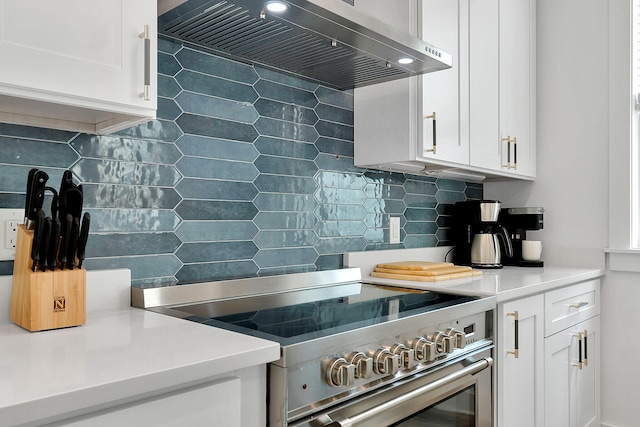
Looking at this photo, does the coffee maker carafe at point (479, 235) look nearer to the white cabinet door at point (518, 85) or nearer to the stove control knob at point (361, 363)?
the white cabinet door at point (518, 85)

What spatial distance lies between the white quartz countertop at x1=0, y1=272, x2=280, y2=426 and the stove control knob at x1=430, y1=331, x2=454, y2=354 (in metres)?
0.60

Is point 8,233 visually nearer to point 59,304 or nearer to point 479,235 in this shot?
point 59,304

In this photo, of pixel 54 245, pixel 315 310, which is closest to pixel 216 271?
pixel 315 310

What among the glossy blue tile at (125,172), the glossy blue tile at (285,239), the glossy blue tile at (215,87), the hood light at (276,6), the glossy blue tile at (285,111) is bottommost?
the glossy blue tile at (285,239)

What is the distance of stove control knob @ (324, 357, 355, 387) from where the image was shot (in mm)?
1133

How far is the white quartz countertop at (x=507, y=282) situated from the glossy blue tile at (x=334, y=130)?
59cm

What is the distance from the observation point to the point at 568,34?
113 inches

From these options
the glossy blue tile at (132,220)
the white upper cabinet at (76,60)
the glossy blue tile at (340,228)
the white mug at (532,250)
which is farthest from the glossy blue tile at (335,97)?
the white mug at (532,250)

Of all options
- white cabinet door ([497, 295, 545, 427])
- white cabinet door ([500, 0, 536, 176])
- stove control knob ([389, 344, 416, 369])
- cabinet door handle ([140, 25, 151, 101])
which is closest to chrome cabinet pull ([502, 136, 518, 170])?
white cabinet door ([500, 0, 536, 176])

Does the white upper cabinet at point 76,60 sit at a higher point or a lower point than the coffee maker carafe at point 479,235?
higher

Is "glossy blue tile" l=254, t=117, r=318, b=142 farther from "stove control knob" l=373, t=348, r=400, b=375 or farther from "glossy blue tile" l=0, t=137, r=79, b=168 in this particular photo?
"stove control knob" l=373, t=348, r=400, b=375

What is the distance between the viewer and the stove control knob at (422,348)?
53.9 inches

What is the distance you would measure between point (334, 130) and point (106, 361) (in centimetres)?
147

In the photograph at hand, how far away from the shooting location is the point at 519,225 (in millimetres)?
2768
